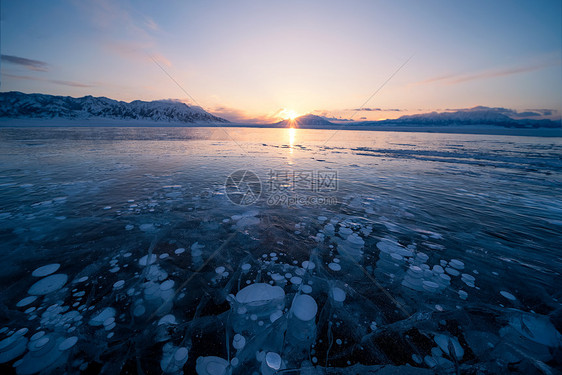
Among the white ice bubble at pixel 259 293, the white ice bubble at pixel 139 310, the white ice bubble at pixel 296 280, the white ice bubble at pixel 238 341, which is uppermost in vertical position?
the white ice bubble at pixel 139 310

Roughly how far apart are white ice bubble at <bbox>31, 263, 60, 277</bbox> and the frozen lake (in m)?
0.02

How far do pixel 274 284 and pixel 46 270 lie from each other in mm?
3298

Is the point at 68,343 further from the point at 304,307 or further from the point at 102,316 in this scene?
the point at 304,307

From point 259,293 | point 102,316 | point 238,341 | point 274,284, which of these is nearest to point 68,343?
point 102,316

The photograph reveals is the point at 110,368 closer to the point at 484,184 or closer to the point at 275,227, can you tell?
the point at 275,227

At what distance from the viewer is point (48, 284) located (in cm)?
269

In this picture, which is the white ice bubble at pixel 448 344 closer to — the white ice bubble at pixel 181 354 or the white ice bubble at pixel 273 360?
the white ice bubble at pixel 273 360

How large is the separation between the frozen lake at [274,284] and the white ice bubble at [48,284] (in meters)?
0.02

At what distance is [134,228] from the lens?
4.20 m

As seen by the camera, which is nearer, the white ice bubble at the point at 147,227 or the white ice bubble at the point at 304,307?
the white ice bubble at the point at 304,307

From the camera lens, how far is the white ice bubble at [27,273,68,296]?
8.41 feet

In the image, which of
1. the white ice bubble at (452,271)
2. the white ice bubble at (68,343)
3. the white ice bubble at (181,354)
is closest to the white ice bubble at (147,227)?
the white ice bubble at (68,343)

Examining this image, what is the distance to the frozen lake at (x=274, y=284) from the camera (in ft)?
6.47

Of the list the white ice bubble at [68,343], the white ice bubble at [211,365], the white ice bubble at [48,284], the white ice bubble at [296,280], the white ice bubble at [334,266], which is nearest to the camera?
the white ice bubble at [211,365]
